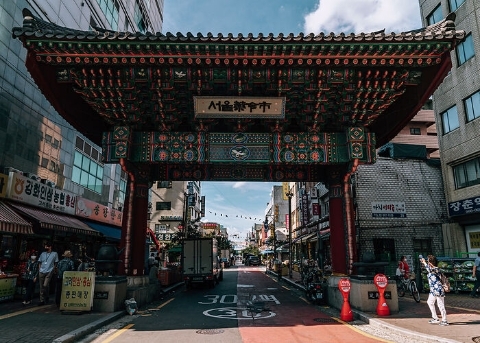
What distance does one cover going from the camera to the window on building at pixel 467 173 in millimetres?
18328

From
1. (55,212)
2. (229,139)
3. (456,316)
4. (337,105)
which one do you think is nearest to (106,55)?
(229,139)

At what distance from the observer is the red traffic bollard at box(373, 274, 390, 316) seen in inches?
352

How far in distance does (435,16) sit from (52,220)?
84.4 ft

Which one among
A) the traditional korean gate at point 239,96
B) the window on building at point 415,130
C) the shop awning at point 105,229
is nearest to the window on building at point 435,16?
the traditional korean gate at point 239,96

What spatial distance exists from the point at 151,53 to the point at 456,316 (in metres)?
10.8

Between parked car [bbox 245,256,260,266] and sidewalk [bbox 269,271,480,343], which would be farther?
parked car [bbox 245,256,260,266]

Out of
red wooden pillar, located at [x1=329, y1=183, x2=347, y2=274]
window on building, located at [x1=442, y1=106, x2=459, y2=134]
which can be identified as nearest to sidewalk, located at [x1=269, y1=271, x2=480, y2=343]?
red wooden pillar, located at [x1=329, y1=183, x2=347, y2=274]

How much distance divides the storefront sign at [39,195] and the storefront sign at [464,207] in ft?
68.7

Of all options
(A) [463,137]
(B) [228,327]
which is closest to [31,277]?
(B) [228,327]

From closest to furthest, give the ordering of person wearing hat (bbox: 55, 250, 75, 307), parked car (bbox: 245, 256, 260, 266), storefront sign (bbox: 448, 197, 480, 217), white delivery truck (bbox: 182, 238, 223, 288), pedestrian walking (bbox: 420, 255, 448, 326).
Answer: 1. pedestrian walking (bbox: 420, 255, 448, 326)
2. person wearing hat (bbox: 55, 250, 75, 307)
3. storefront sign (bbox: 448, 197, 480, 217)
4. white delivery truck (bbox: 182, 238, 223, 288)
5. parked car (bbox: 245, 256, 260, 266)

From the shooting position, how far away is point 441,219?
65.6ft

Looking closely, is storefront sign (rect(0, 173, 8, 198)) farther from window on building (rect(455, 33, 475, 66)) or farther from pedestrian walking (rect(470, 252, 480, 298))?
window on building (rect(455, 33, 475, 66))

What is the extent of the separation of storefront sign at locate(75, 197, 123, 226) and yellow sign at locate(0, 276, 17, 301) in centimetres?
589

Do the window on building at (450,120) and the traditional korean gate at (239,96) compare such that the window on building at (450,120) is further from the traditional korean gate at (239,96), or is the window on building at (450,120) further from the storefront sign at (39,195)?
the storefront sign at (39,195)
